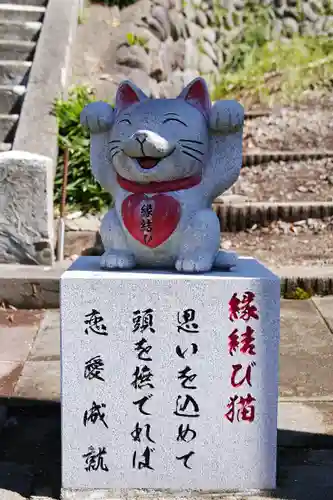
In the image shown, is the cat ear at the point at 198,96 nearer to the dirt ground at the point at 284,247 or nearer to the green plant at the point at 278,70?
the dirt ground at the point at 284,247

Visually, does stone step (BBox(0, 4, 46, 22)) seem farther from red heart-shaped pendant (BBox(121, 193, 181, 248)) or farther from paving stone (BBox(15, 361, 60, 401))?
red heart-shaped pendant (BBox(121, 193, 181, 248))

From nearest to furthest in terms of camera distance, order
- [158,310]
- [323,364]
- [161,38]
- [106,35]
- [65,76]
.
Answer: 1. [158,310]
2. [323,364]
3. [65,76]
4. [106,35]
5. [161,38]

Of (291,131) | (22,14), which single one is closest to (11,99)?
(22,14)

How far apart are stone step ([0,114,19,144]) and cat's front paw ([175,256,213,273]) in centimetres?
409

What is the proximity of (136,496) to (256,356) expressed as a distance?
26.0 inches

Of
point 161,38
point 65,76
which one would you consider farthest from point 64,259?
point 161,38

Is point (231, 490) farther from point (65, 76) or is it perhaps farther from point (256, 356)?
point (65, 76)

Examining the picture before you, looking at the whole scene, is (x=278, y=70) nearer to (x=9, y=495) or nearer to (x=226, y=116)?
(x=226, y=116)

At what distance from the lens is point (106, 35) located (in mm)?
7426

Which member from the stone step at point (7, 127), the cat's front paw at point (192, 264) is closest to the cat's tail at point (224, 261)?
the cat's front paw at point (192, 264)

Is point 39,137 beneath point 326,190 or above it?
above

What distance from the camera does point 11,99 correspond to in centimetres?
633

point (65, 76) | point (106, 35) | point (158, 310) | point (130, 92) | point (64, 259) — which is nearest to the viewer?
point (158, 310)

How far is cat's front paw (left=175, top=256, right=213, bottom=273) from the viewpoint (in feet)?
7.88
